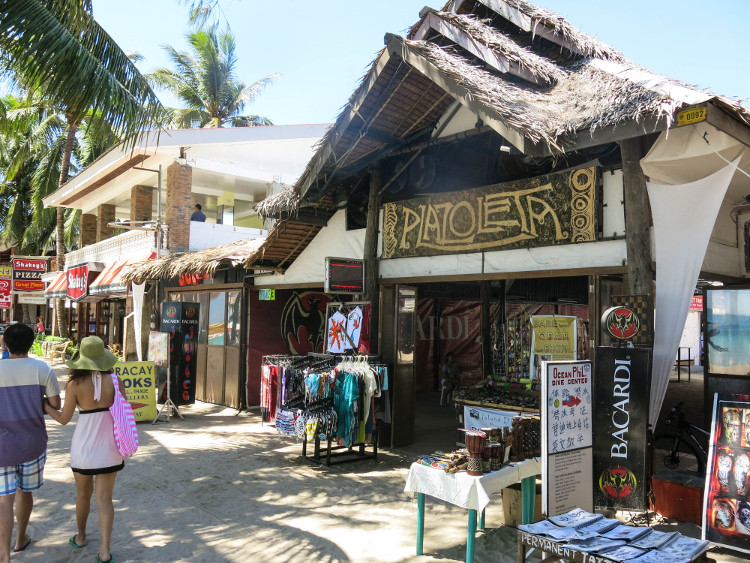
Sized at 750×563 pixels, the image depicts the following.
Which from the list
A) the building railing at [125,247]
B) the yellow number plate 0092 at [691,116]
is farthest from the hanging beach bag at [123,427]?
the building railing at [125,247]

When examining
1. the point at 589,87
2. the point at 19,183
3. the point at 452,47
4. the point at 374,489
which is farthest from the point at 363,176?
the point at 19,183

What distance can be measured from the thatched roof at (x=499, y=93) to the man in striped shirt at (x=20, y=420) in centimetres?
444

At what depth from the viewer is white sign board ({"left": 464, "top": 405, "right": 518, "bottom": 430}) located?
301 inches

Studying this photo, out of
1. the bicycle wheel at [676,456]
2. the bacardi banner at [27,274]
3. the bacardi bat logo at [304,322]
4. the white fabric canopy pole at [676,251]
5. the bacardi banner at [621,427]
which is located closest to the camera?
the bacardi banner at [621,427]

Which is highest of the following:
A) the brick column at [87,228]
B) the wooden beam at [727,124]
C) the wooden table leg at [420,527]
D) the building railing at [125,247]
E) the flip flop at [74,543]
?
the brick column at [87,228]

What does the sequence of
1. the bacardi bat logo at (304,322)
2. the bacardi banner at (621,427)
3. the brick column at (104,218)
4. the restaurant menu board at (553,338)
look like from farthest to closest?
the brick column at (104,218)
the bacardi bat logo at (304,322)
the restaurant menu board at (553,338)
the bacardi banner at (621,427)

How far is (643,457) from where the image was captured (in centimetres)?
489

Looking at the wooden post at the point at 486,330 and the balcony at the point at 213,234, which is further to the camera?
the balcony at the point at 213,234

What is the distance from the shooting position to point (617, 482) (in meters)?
5.00

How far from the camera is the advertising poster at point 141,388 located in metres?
10.1

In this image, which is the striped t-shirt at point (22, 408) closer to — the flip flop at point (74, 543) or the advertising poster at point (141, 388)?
the flip flop at point (74, 543)

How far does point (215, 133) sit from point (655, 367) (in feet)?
43.9

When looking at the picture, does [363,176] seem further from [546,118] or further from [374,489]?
[374,489]

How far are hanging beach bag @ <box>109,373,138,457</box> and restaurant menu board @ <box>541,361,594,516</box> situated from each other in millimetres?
3320
